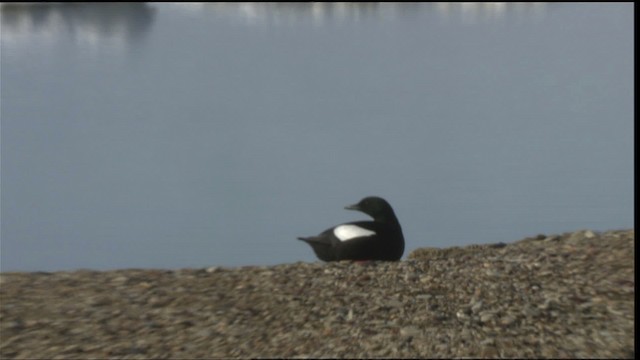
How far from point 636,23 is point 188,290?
3921 mm

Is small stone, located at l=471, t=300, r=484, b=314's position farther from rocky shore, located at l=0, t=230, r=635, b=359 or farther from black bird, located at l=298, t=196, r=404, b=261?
black bird, located at l=298, t=196, r=404, b=261

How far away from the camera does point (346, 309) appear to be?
7.30 metres

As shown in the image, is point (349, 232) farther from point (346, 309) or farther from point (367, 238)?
point (346, 309)

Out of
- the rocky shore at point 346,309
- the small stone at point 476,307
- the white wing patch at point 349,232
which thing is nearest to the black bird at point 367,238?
the white wing patch at point 349,232

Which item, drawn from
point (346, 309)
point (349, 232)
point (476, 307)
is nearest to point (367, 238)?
point (349, 232)

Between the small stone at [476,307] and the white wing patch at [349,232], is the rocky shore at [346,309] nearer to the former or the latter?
the small stone at [476,307]

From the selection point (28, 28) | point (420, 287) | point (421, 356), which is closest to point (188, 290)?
point (420, 287)

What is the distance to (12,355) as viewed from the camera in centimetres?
692

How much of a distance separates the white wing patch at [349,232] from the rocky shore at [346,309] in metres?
0.38

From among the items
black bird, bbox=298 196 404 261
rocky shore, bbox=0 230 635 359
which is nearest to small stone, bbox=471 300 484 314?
rocky shore, bbox=0 230 635 359

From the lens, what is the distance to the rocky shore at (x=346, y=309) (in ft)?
21.8

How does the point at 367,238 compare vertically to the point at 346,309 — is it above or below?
above

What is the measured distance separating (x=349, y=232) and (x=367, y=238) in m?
0.17

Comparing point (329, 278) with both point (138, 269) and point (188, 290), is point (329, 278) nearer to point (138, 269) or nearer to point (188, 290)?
point (188, 290)
